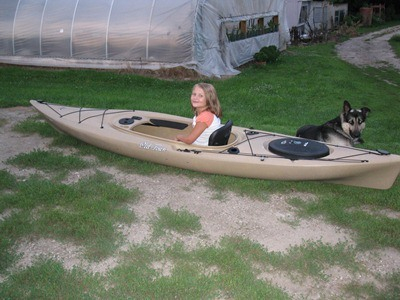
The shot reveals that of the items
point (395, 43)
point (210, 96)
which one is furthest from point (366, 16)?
point (210, 96)

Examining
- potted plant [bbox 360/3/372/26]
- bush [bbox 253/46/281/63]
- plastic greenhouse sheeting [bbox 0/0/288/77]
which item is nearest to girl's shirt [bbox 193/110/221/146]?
plastic greenhouse sheeting [bbox 0/0/288/77]

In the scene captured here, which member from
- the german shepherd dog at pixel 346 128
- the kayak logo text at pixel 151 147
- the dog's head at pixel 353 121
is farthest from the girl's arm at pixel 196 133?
the dog's head at pixel 353 121

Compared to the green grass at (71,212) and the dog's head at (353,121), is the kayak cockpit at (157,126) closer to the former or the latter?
the green grass at (71,212)

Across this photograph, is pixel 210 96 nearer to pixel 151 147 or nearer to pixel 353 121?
pixel 151 147

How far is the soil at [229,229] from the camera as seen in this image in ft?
14.0

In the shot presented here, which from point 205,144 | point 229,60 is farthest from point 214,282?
point 229,60

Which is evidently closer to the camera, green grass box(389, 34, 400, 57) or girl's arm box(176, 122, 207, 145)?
girl's arm box(176, 122, 207, 145)

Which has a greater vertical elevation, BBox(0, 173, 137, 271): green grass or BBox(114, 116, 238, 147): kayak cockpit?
BBox(114, 116, 238, 147): kayak cockpit

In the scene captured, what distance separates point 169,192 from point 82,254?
1.75 metres

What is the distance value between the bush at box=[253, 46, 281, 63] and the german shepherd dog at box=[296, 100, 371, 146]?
33.0ft

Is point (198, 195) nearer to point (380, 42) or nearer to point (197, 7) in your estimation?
point (197, 7)

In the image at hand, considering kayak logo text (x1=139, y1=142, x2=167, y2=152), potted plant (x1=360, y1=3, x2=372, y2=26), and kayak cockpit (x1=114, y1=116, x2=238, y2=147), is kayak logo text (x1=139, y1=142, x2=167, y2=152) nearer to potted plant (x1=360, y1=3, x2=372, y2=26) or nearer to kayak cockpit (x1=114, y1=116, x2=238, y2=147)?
kayak cockpit (x1=114, y1=116, x2=238, y2=147)

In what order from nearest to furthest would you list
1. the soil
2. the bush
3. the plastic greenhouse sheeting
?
the soil, the plastic greenhouse sheeting, the bush

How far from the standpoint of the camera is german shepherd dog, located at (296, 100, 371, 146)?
676 cm
